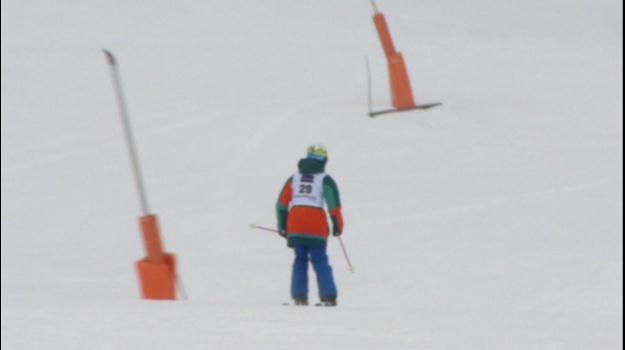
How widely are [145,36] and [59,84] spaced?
11.7 ft

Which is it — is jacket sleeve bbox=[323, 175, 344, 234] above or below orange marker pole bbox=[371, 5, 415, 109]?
below

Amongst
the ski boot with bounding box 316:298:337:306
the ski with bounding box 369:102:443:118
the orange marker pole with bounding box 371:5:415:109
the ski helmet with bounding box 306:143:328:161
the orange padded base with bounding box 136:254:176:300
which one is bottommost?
the ski boot with bounding box 316:298:337:306

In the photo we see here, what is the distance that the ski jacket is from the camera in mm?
8070

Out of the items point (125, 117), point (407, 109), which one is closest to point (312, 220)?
point (125, 117)

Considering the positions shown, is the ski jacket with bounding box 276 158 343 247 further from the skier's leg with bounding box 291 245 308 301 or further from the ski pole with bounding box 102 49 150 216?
the ski pole with bounding box 102 49 150 216

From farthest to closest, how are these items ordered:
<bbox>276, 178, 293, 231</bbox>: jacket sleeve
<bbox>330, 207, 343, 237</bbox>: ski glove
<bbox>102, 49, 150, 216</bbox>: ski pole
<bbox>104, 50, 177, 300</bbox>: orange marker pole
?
<bbox>276, 178, 293, 231</bbox>: jacket sleeve → <bbox>330, 207, 343, 237</bbox>: ski glove → <bbox>104, 50, 177, 300</bbox>: orange marker pole → <bbox>102, 49, 150, 216</bbox>: ski pole

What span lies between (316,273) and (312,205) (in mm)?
415

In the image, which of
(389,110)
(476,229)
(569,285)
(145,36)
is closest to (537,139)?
(389,110)

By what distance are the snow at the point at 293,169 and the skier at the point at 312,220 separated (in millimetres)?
625

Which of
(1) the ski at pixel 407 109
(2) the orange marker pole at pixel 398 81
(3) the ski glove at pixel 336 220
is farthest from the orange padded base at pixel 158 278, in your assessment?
(2) the orange marker pole at pixel 398 81

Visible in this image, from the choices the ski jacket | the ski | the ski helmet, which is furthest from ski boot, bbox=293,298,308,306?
the ski

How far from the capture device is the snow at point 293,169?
19.3 feet

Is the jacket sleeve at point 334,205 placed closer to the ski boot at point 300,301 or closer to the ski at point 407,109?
the ski boot at point 300,301

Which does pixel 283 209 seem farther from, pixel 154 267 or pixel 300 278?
pixel 154 267
